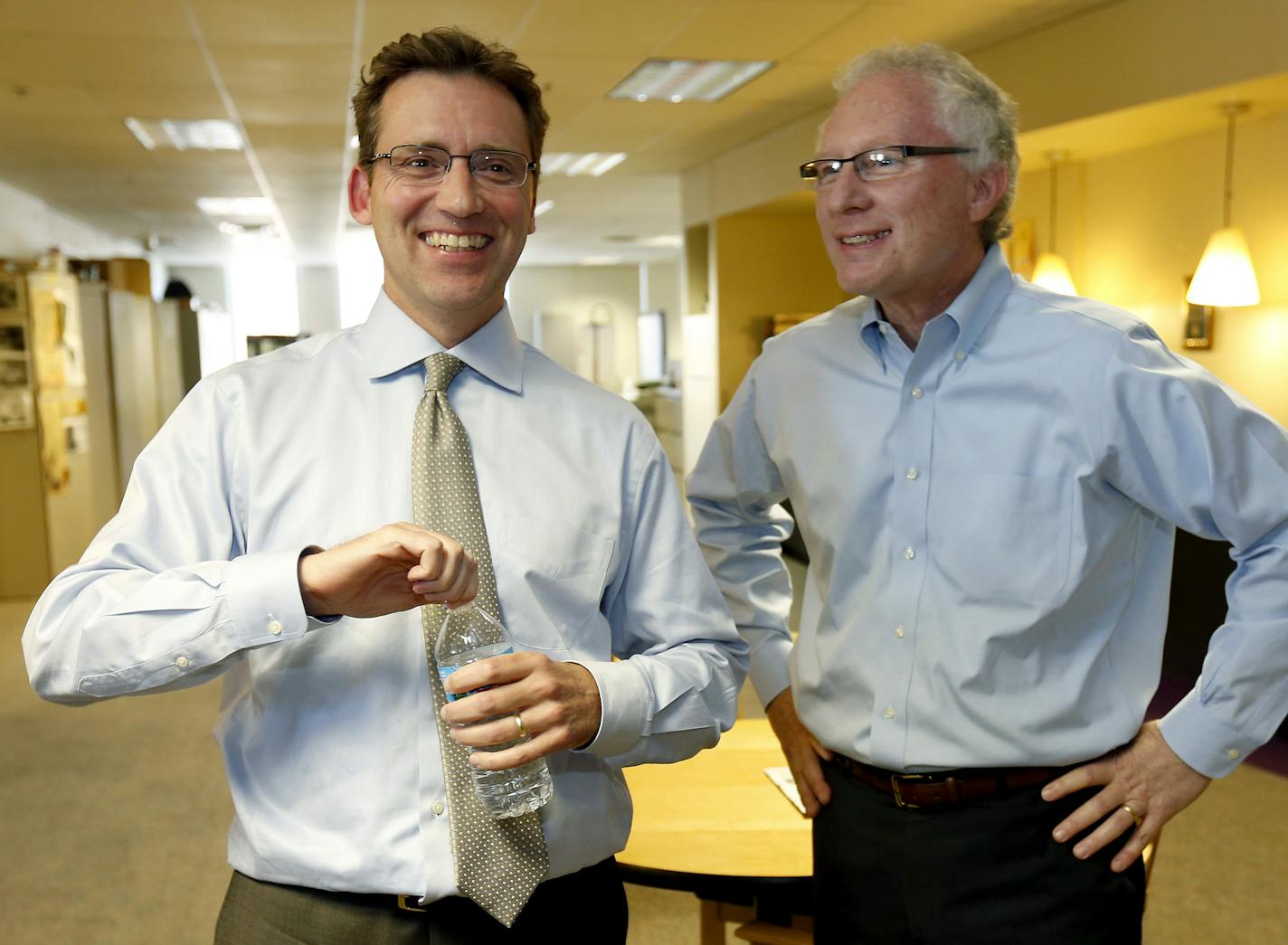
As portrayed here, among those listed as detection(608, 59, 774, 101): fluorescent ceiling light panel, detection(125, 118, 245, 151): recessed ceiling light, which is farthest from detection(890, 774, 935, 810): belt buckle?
detection(125, 118, 245, 151): recessed ceiling light

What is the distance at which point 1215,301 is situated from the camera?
5.23 metres

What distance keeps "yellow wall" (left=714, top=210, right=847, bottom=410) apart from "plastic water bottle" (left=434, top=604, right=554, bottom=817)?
28.8ft

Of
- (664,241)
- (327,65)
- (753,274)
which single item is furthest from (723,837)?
(664,241)

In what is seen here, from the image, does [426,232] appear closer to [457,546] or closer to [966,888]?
[457,546]

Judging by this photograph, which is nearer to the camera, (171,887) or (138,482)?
(138,482)

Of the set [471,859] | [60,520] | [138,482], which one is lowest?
[60,520]

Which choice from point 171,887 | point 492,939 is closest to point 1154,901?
point 492,939

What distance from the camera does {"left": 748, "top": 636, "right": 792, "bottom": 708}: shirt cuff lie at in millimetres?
1960

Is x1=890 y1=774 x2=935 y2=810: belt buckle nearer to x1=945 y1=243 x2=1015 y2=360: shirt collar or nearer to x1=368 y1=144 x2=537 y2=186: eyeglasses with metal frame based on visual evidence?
x1=945 y1=243 x2=1015 y2=360: shirt collar

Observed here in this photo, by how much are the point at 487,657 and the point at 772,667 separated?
2.85ft

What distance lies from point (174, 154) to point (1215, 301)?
7.44 metres

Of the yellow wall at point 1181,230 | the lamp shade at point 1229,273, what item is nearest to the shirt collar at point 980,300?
the lamp shade at point 1229,273

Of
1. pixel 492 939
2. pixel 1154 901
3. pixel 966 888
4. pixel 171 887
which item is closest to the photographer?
pixel 492 939

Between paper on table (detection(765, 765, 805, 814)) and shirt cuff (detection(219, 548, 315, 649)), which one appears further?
paper on table (detection(765, 765, 805, 814))
